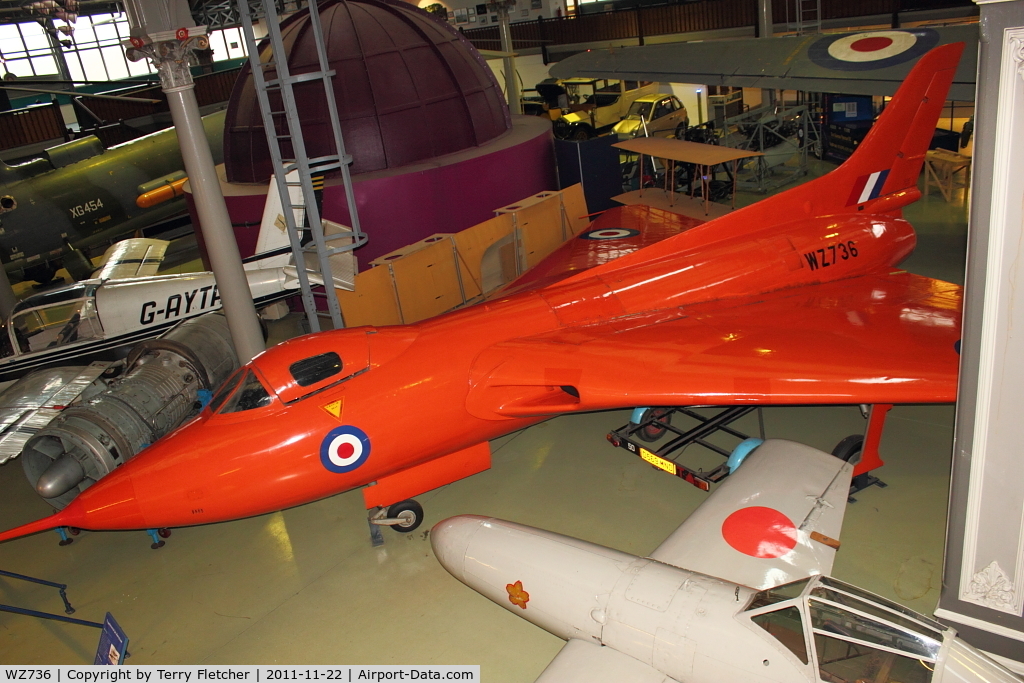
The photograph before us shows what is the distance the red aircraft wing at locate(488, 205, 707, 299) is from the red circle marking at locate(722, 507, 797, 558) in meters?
4.44

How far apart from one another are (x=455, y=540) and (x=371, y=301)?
518 centimetres

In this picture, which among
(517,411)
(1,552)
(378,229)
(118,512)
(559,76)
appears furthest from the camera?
(559,76)

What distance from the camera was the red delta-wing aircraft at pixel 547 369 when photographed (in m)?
6.82

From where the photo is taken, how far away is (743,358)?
7371 mm

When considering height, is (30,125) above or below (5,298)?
above

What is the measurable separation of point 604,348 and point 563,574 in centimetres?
279

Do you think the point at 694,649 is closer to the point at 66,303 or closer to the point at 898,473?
the point at 898,473

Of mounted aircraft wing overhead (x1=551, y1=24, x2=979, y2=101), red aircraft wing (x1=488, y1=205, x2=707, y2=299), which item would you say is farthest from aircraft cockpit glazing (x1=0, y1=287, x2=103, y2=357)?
mounted aircraft wing overhead (x1=551, y1=24, x2=979, y2=101)

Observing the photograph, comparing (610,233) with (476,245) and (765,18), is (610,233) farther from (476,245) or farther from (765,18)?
(765,18)

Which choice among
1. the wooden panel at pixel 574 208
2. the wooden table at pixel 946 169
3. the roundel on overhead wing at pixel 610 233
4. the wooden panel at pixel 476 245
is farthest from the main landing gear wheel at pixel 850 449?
the wooden table at pixel 946 169

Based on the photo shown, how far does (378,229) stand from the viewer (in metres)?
14.1

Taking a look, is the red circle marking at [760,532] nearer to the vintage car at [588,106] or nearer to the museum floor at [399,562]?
the museum floor at [399,562]

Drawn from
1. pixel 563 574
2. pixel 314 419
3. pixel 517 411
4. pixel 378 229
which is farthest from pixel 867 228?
pixel 378 229

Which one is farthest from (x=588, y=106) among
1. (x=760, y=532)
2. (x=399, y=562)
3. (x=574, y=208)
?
(x=760, y=532)
